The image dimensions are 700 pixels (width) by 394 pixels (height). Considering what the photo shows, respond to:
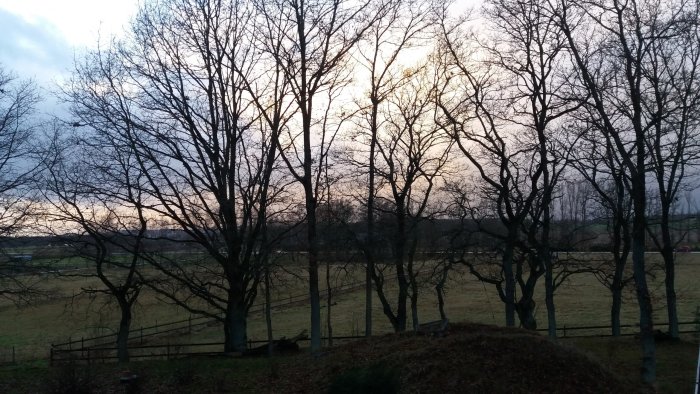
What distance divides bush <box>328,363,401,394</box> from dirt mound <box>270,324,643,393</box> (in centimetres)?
9

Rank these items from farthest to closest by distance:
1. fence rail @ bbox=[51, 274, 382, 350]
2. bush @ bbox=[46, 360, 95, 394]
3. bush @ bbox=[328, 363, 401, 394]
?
1. fence rail @ bbox=[51, 274, 382, 350]
2. bush @ bbox=[46, 360, 95, 394]
3. bush @ bbox=[328, 363, 401, 394]

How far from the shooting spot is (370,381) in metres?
10.7

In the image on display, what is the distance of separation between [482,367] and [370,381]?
82.8 inches

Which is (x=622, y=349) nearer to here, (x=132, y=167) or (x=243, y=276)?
(x=243, y=276)

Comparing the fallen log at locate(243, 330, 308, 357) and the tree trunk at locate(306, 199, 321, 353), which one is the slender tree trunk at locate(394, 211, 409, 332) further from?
the tree trunk at locate(306, 199, 321, 353)

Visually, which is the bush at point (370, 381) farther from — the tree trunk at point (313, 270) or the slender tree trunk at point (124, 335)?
the slender tree trunk at point (124, 335)

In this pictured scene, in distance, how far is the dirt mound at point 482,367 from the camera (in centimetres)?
1001

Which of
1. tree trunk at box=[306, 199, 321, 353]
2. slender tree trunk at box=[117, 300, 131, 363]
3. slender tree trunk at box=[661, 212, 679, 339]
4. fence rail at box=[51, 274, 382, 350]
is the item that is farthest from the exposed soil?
slender tree trunk at box=[661, 212, 679, 339]

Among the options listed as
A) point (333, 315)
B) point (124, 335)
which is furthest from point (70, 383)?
point (333, 315)

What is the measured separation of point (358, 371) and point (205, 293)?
455 inches

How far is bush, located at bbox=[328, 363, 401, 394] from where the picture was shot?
10578 millimetres

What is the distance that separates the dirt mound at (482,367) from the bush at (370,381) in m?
0.09

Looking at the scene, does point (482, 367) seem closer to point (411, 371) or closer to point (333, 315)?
point (411, 371)

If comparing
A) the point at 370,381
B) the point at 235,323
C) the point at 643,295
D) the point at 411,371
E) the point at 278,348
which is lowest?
the point at 278,348
